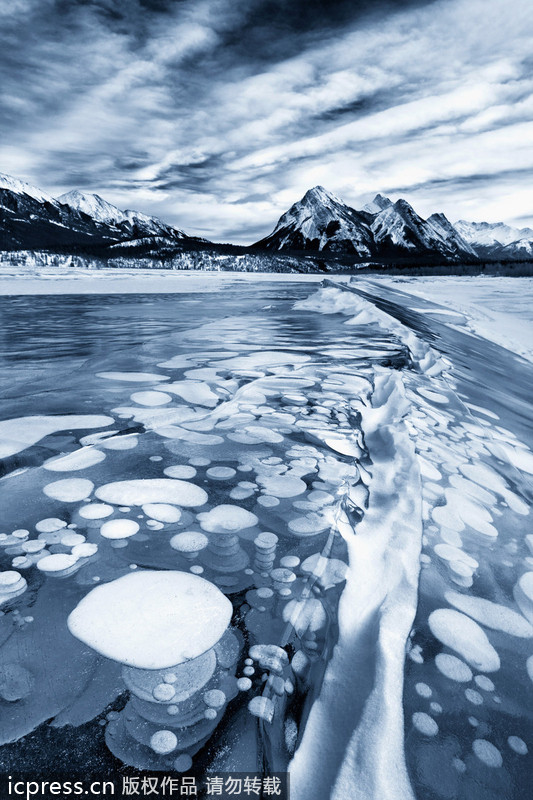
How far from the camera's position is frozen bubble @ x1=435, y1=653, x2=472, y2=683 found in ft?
3.09

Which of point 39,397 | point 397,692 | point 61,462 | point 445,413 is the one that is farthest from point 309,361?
point 397,692

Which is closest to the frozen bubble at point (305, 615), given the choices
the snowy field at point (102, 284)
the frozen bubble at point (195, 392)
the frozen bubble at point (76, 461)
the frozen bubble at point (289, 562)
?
the frozen bubble at point (289, 562)

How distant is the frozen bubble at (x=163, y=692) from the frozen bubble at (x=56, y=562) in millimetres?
426

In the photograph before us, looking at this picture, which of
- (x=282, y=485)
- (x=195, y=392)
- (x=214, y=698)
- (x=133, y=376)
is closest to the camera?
(x=214, y=698)

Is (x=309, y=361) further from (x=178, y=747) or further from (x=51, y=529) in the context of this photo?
(x=178, y=747)

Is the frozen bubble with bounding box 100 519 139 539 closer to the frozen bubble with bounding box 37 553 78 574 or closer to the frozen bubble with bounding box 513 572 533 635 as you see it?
the frozen bubble with bounding box 37 553 78 574

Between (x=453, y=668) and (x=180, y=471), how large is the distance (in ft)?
3.51

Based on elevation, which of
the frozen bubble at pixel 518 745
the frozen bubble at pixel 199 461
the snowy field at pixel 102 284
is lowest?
the snowy field at pixel 102 284

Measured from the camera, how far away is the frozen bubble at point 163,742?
0.74 m

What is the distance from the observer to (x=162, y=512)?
1.40m

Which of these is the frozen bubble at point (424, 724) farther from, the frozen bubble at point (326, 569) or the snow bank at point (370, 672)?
the frozen bubble at point (326, 569)

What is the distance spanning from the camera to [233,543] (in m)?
1.27

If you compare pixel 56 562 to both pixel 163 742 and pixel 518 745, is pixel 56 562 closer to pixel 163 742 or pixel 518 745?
pixel 163 742

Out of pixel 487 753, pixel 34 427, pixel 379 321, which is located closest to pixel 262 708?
pixel 487 753
